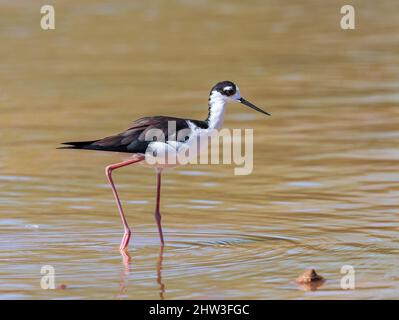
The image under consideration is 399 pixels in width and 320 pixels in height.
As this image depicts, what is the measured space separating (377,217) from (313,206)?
0.75 m

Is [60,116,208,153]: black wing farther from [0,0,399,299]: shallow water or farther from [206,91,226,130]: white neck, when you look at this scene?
[0,0,399,299]: shallow water

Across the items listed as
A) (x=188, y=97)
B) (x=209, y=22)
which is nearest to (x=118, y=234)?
(x=188, y=97)

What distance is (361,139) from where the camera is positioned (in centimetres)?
1316

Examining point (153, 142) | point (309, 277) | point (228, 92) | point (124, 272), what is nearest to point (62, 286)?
point (124, 272)

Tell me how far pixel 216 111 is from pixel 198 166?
8.23ft

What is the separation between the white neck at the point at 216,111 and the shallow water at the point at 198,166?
884mm

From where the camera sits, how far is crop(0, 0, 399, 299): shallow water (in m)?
8.48

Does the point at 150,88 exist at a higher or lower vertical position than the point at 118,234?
higher

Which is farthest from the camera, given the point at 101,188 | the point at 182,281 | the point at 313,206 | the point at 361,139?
the point at 361,139

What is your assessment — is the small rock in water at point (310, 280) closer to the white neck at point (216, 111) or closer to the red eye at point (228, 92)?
the white neck at point (216, 111)

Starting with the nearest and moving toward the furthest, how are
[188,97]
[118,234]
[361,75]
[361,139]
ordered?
[118,234], [361,139], [188,97], [361,75]

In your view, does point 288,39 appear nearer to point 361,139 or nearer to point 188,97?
point 188,97

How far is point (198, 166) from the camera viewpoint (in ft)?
40.4

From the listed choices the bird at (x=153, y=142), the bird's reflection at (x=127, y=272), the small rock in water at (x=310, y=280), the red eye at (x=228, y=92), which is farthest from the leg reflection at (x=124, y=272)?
the red eye at (x=228, y=92)
